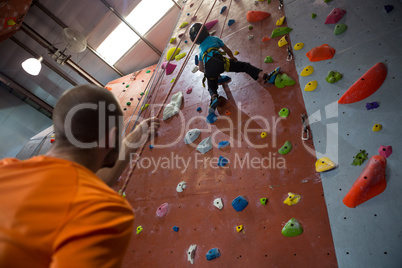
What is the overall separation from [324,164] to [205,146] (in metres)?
1.08

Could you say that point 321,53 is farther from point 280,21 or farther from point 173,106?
point 173,106

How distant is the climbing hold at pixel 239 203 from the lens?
1.67 meters

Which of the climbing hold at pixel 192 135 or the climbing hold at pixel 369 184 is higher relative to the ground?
the climbing hold at pixel 192 135

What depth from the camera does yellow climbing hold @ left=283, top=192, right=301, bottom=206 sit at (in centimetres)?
147

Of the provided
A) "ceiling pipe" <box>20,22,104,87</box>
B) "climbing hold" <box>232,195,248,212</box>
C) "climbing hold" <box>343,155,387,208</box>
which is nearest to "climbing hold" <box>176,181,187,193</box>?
"climbing hold" <box>232,195,248,212</box>

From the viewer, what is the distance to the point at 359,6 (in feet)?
6.37

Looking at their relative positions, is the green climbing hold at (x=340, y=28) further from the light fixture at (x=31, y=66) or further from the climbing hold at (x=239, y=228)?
the light fixture at (x=31, y=66)

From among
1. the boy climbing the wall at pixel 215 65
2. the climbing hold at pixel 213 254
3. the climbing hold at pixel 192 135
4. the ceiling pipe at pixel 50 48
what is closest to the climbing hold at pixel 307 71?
the boy climbing the wall at pixel 215 65

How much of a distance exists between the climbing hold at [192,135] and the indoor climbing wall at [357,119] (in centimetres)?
109

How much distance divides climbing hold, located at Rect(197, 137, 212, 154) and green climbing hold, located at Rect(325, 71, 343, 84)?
1.13 metres

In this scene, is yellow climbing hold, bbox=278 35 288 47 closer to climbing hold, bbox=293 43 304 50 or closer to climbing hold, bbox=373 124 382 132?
climbing hold, bbox=293 43 304 50

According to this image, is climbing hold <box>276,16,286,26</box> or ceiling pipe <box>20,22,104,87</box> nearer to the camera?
climbing hold <box>276,16,286,26</box>

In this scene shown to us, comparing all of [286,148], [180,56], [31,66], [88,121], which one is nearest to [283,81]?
[286,148]

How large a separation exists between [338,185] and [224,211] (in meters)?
0.80
